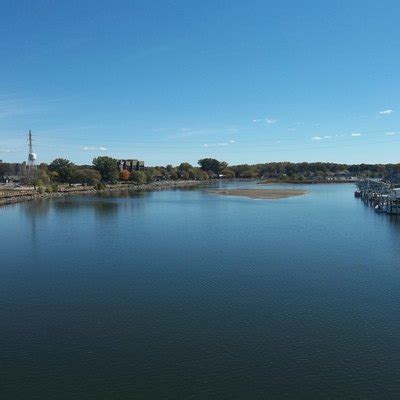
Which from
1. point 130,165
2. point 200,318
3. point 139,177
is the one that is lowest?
point 200,318

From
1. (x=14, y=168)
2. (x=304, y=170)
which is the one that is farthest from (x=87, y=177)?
(x=304, y=170)

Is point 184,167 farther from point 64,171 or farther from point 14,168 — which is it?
point 64,171

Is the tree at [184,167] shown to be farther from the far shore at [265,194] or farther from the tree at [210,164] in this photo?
the far shore at [265,194]

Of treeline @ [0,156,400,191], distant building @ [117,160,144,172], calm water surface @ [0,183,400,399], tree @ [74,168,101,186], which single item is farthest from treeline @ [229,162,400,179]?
calm water surface @ [0,183,400,399]

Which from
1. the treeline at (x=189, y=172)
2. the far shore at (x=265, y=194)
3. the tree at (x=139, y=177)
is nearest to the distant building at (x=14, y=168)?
the treeline at (x=189, y=172)

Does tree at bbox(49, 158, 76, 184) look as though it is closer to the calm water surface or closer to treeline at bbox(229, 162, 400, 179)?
the calm water surface

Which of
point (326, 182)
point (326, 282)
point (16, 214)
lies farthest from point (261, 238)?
point (326, 182)

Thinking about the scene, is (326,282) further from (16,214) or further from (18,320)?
(16,214)
